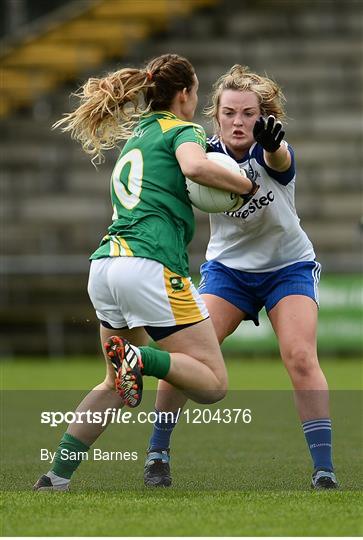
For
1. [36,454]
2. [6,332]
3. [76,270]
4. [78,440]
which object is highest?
[78,440]

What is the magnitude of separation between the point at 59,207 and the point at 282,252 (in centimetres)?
1215

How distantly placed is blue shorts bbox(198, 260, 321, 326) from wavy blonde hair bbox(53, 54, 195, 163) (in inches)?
40.4

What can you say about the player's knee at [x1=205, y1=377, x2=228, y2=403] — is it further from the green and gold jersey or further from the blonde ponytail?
the blonde ponytail

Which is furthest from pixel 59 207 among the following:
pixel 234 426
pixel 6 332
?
pixel 234 426

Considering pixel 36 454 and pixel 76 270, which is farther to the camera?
pixel 76 270

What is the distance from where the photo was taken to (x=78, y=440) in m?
5.15

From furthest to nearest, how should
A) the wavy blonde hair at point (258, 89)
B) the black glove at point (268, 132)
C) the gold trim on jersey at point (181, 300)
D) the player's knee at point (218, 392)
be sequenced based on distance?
1. the wavy blonde hair at point (258, 89)
2. the black glove at point (268, 132)
3. the player's knee at point (218, 392)
4. the gold trim on jersey at point (181, 300)

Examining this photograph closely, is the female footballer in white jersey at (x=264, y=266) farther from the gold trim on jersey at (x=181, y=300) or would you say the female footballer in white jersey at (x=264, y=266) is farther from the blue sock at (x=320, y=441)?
the gold trim on jersey at (x=181, y=300)

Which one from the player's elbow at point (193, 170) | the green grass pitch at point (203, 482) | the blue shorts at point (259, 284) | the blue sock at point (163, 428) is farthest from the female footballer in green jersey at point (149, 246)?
the blue shorts at point (259, 284)

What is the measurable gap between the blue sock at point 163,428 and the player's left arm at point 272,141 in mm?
1304

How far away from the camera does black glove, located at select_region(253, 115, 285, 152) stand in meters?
5.14

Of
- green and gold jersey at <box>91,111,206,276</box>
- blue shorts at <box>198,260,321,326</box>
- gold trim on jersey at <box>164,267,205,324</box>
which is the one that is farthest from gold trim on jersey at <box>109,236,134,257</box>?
blue shorts at <box>198,260,321,326</box>

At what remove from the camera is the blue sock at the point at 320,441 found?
537 centimetres

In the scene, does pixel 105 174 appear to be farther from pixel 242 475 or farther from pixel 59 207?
pixel 242 475
